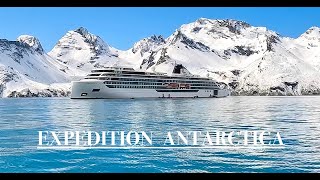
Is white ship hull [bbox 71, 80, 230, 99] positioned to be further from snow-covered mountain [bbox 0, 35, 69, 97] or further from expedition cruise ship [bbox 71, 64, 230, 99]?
snow-covered mountain [bbox 0, 35, 69, 97]

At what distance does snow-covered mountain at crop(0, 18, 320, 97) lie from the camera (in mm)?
86375

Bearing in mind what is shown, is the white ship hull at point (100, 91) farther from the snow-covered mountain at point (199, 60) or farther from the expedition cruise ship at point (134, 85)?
the snow-covered mountain at point (199, 60)

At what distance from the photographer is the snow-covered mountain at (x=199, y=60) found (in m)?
86.4

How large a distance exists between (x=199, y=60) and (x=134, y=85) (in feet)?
235

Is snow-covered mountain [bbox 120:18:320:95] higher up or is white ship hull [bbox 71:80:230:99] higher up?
snow-covered mountain [bbox 120:18:320:95]

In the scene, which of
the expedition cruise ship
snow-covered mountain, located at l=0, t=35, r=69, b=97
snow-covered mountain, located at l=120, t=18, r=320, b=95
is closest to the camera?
the expedition cruise ship

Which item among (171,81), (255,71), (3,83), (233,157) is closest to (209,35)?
(255,71)

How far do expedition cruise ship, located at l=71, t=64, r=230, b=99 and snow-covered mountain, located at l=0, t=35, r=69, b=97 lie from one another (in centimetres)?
4604

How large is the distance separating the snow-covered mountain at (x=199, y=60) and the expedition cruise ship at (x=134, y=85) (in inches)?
618

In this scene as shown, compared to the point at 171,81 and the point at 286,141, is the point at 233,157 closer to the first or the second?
the point at 286,141

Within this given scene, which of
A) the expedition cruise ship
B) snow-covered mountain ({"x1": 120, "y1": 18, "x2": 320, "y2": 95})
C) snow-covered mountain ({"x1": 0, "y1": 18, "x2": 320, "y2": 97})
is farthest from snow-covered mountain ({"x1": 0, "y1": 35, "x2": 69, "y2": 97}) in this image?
the expedition cruise ship

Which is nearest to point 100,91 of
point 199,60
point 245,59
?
point 199,60

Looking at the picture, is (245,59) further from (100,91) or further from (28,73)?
(100,91)
